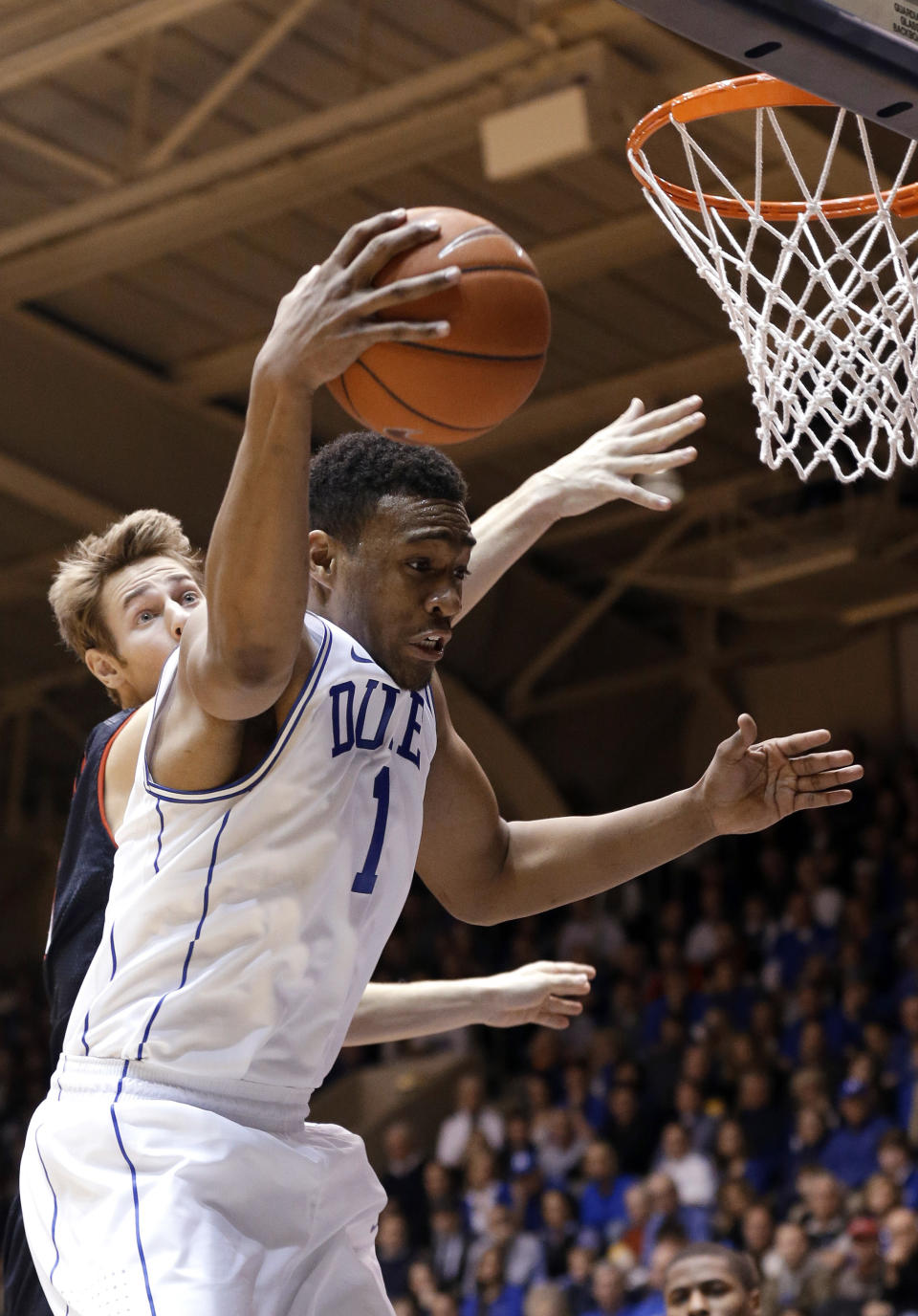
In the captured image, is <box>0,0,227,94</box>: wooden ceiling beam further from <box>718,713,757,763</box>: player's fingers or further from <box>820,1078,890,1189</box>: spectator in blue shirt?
<box>718,713,757,763</box>: player's fingers

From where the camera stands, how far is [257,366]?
2.51m

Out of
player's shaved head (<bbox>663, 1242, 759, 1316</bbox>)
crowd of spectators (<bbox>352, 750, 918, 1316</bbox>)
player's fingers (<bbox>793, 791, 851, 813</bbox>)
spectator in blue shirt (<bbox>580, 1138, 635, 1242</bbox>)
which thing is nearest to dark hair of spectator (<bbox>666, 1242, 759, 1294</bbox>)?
player's shaved head (<bbox>663, 1242, 759, 1316</bbox>)

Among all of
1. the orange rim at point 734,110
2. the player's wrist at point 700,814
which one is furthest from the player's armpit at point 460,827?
the orange rim at point 734,110

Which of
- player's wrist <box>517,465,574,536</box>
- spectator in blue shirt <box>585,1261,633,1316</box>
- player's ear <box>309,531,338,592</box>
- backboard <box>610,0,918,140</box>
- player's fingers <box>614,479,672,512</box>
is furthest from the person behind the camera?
spectator in blue shirt <box>585,1261,633,1316</box>

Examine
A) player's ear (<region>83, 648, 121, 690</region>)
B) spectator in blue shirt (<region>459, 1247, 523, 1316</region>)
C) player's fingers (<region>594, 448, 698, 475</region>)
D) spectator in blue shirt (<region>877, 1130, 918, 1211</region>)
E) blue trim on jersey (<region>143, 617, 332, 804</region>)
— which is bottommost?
spectator in blue shirt (<region>459, 1247, 523, 1316</region>)

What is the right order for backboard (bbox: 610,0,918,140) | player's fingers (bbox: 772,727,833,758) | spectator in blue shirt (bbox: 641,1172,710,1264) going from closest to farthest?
backboard (bbox: 610,0,918,140), player's fingers (bbox: 772,727,833,758), spectator in blue shirt (bbox: 641,1172,710,1264)

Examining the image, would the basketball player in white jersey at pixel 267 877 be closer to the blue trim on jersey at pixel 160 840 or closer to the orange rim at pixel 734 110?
the blue trim on jersey at pixel 160 840

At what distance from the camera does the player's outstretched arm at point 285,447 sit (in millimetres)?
2441

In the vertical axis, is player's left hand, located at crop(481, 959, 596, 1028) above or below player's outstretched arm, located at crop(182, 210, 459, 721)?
below

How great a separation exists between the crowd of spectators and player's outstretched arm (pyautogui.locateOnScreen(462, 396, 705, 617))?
5.08 meters

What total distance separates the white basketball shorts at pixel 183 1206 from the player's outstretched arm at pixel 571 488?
4.54 feet

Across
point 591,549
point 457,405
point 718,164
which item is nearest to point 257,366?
point 457,405

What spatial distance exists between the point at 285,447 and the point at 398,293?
0.84 ft

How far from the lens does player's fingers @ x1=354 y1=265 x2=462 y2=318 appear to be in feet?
7.98
